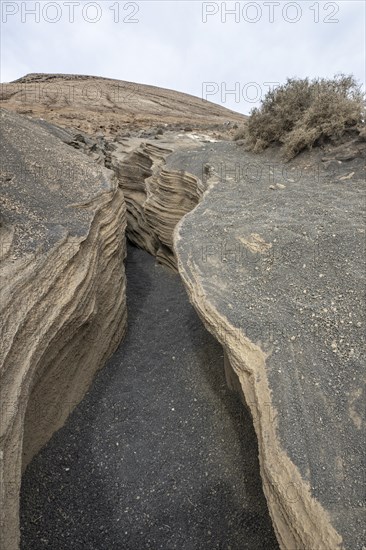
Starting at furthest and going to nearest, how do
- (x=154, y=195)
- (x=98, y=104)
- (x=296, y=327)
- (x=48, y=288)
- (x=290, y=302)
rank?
(x=98, y=104)
(x=154, y=195)
(x=48, y=288)
(x=290, y=302)
(x=296, y=327)

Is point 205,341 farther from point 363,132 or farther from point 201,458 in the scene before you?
point 363,132

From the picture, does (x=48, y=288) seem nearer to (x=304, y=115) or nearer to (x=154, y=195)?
(x=154, y=195)

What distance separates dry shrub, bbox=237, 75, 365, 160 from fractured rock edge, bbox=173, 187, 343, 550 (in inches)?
156

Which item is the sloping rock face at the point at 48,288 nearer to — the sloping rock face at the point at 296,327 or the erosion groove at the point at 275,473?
the sloping rock face at the point at 296,327

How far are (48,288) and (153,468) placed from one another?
179 cm

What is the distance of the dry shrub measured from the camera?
594cm

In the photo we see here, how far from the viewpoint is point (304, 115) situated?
6.23 metres

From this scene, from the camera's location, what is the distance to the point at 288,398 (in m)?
2.54

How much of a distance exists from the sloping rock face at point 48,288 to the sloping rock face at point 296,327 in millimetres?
993

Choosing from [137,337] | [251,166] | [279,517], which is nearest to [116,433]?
[137,337]

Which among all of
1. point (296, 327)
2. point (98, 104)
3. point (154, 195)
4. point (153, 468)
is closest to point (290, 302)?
point (296, 327)

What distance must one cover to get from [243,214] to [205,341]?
1.55 m

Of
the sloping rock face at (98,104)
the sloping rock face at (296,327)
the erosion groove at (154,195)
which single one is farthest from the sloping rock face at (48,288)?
the sloping rock face at (98,104)

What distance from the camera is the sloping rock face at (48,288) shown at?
8.73 ft
